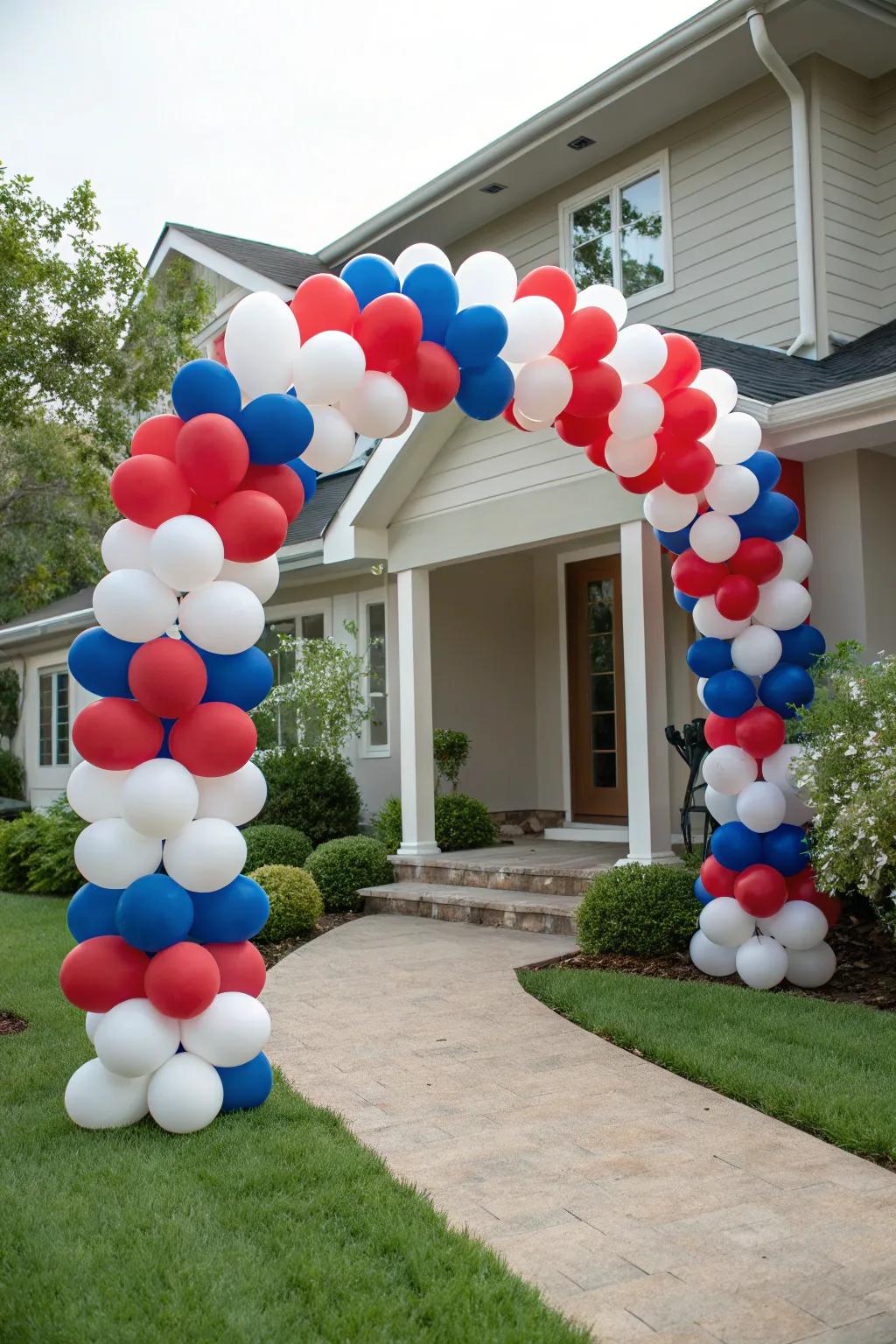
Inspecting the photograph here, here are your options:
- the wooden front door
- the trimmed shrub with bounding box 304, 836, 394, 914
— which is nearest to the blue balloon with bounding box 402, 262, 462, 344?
the trimmed shrub with bounding box 304, 836, 394, 914

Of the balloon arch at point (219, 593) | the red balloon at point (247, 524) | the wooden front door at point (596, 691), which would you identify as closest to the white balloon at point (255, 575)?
the balloon arch at point (219, 593)

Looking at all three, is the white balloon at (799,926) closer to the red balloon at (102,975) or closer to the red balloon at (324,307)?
the red balloon at (102,975)

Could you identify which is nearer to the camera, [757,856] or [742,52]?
[757,856]

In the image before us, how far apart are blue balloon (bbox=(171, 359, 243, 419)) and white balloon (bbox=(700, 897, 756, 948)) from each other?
3.63 meters

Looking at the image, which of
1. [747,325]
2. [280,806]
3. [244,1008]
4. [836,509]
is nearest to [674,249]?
[747,325]

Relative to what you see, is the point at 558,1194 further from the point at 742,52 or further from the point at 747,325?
the point at 742,52

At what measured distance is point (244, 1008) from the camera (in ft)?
14.0

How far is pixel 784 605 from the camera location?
20.2 ft

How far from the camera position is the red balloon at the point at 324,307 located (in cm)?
462

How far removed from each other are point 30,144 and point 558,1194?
10.0m

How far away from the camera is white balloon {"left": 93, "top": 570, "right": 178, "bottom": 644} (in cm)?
417

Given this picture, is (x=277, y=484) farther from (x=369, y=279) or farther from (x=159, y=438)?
(x=369, y=279)

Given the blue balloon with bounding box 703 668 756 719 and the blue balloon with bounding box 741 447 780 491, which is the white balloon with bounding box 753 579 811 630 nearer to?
the blue balloon with bounding box 703 668 756 719

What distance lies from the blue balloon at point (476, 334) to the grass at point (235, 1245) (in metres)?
3.15
